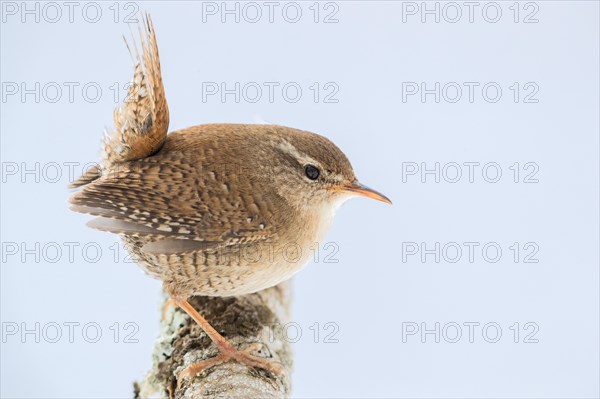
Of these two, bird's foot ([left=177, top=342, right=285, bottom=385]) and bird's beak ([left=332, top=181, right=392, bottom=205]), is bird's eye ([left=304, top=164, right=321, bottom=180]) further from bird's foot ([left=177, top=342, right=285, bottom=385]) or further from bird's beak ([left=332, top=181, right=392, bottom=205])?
bird's foot ([left=177, top=342, right=285, bottom=385])

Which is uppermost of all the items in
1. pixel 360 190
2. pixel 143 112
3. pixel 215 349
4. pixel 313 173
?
pixel 143 112

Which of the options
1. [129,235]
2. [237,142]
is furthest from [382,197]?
[129,235]

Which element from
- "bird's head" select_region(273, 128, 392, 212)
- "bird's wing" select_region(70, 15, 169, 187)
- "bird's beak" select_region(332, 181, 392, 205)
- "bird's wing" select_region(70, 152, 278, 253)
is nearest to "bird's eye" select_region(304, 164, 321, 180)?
"bird's head" select_region(273, 128, 392, 212)

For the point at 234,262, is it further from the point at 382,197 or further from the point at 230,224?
the point at 382,197

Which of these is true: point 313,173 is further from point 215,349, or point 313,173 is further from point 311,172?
point 215,349

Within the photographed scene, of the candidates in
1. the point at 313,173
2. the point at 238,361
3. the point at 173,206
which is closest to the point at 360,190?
the point at 313,173

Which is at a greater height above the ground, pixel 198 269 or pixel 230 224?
pixel 230 224

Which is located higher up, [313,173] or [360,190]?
[313,173]
